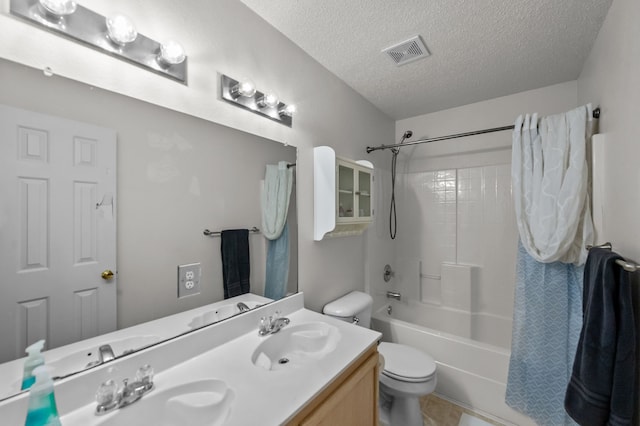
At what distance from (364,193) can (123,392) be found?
167 centimetres

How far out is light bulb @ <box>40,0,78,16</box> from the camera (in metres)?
0.72

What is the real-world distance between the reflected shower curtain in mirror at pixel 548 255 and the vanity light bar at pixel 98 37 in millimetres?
2005

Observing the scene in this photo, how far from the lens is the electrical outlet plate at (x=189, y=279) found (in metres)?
1.02

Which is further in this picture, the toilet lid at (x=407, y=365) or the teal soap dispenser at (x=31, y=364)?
the toilet lid at (x=407, y=365)

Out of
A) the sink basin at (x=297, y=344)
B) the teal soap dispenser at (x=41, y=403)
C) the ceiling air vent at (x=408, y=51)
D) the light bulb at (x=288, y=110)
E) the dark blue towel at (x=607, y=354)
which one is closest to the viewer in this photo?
the teal soap dispenser at (x=41, y=403)

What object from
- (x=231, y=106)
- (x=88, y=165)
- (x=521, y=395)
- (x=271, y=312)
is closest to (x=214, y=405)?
(x=271, y=312)

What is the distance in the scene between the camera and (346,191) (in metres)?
1.79

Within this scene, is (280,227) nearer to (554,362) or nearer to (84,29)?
(84,29)

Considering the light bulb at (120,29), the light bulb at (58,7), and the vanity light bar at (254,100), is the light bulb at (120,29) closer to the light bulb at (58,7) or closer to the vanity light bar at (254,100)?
the light bulb at (58,7)

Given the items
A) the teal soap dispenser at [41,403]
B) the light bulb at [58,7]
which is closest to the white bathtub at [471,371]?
the teal soap dispenser at [41,403]

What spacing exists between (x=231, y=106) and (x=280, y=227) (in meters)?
0.66

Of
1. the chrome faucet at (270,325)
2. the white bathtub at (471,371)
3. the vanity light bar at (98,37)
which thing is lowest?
the white bathtub at (471,371)

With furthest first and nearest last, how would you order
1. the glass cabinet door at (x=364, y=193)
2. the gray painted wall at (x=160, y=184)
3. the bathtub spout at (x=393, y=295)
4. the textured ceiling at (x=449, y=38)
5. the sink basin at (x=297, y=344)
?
1. the bathtub spout at (x=393, y=295)
2. the glass cabinet door at (x=364, y=193)
3. the textured ceiling at (x=449, y=38)
4. the sink basin at (x=297, y=344)
5. the gray painted wall at (x=160, y=184)

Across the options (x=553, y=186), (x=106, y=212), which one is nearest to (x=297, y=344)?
(x=106, y=212)
